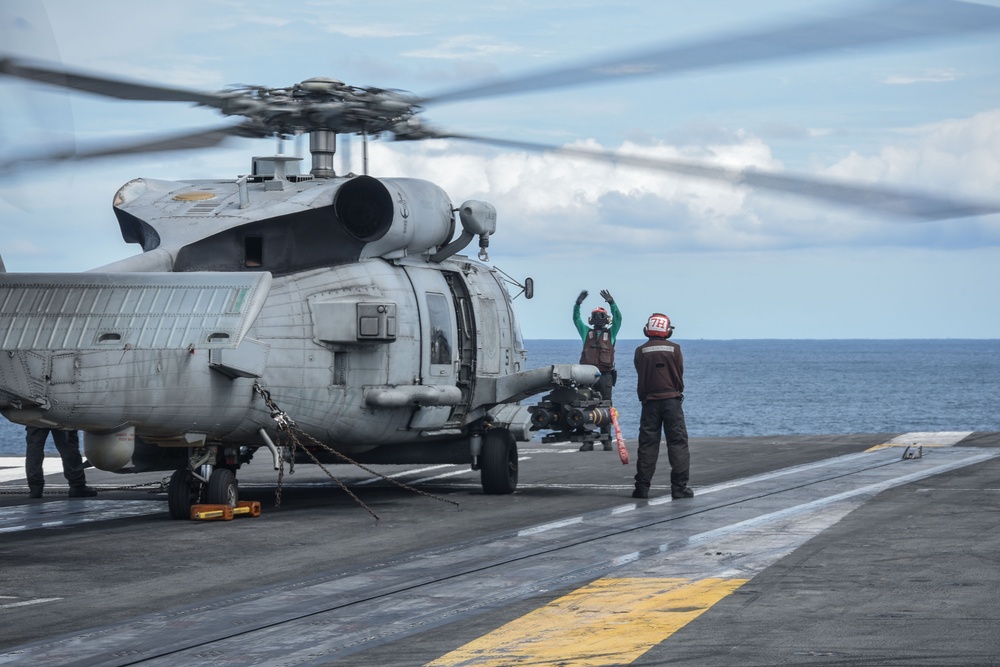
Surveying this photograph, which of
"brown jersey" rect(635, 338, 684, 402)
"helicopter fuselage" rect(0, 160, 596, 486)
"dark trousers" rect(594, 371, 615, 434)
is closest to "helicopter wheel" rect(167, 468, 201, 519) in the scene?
Result: "helicopter fuselage" rect(0, 160, 596, 486)

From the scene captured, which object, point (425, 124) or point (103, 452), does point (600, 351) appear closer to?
point (425, 124)

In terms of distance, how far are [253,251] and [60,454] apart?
4.42 metres

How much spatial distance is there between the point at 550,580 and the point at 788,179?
10.5ft

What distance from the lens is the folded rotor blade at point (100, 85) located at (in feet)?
21.8

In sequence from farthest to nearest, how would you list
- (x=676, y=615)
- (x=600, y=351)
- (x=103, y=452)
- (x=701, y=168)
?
(x=600, y=351) → (x=103, y=452) → (x=701, y=168) → (x=676, y=615)

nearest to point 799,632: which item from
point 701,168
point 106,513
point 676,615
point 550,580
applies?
point 676,615

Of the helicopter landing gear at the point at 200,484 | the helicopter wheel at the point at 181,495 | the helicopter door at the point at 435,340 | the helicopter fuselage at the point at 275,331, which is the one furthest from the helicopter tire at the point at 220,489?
the helicopter door at the point at 435,340

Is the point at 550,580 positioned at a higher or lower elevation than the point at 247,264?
lower

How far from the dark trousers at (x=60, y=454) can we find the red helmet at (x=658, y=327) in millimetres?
7141

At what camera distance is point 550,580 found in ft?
29.7

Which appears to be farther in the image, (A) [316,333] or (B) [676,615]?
(A) [316,333]

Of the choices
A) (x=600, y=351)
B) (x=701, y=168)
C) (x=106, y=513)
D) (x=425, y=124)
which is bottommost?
(x=106, y=513)

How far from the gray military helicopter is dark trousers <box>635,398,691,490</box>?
1.64m

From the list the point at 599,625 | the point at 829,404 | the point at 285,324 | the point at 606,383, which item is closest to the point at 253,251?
Result: the point at 285,324
